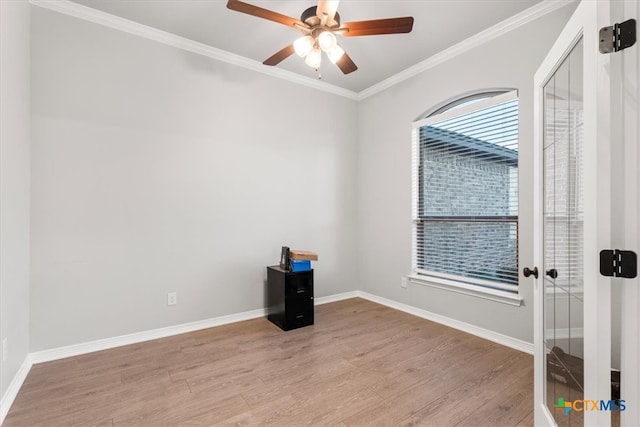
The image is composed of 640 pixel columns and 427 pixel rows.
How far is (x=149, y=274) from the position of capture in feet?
9.43

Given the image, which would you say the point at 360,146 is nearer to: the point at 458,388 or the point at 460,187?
the point at 460,187

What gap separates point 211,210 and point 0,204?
1.62m

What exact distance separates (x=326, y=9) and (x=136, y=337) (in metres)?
3.12

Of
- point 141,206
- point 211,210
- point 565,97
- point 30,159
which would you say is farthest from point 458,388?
point 30,159

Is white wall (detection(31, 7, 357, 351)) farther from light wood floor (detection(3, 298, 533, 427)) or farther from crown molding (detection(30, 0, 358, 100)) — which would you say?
light wood floor (detection(3, 298, 533, 427))

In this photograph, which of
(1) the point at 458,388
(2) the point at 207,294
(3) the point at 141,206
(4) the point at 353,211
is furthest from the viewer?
(4) the point at 353,211

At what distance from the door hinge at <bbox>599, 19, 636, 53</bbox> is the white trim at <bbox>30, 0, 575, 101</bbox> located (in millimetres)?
1847

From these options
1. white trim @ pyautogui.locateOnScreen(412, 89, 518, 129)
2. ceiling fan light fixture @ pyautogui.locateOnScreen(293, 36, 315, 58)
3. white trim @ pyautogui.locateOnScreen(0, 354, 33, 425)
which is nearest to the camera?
white trim @ pyautogui.locateOnScreen(0, 354, 33, 425)

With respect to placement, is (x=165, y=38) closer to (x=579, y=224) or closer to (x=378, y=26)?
(x=378, y=26)

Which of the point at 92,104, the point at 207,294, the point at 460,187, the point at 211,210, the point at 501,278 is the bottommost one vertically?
the point at 207,294

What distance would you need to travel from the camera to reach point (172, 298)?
2982 mm

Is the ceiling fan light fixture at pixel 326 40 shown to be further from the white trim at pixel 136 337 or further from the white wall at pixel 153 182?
the white trim at pixel 136 337

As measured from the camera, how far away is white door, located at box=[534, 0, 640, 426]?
3.50ft

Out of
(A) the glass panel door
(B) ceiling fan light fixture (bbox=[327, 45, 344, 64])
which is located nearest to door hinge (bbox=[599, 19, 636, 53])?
(A) the glass panel door
